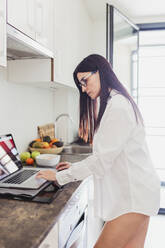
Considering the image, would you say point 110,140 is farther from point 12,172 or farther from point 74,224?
point 12,172

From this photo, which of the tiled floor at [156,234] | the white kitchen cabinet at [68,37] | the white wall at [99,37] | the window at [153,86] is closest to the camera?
the white kitchen cabinet at [68,37]

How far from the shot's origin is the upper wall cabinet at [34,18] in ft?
3.86

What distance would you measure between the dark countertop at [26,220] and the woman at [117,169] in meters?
0.19

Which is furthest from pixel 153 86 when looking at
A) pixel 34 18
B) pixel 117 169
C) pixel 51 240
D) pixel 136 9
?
pixel 51 240

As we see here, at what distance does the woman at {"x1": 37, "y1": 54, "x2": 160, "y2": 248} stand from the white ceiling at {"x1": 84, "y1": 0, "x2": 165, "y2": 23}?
1.79 m

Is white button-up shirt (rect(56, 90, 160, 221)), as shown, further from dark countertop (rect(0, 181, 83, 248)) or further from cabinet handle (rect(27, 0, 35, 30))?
cabinet handle (rect(27, 0, 35, 30))

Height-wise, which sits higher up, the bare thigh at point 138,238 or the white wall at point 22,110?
the white wall at point 22,110

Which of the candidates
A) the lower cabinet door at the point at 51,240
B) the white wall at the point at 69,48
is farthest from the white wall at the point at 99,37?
the lower cabinet door at the point at 51,240

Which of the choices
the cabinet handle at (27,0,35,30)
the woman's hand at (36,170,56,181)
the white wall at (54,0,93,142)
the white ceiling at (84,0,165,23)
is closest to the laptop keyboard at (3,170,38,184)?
the woman's hand at (36,170,56,181)

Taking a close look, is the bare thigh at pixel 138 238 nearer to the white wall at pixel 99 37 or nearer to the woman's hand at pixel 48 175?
the woman's hand at pixel 48 175

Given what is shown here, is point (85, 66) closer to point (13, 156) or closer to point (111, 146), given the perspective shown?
point (111, 146)

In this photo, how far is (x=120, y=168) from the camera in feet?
3.84

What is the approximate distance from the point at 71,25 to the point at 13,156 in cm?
135

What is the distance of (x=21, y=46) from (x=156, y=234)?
238cm
